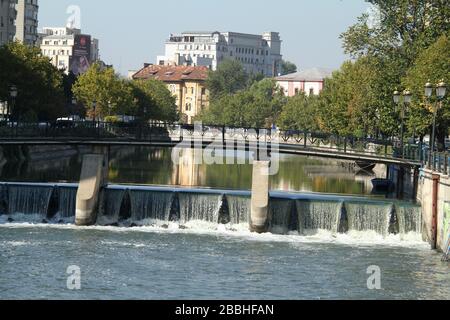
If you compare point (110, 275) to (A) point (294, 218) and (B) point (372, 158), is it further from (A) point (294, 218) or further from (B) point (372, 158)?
(B) point (372, 158)

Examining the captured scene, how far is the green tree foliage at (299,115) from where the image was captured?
528ft

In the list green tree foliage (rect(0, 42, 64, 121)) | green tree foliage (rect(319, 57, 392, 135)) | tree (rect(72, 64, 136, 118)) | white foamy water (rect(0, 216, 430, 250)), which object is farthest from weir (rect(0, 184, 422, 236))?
tree (rect(72, 64, 136, 118))

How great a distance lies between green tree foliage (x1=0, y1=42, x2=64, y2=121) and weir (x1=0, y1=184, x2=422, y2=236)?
36.2 m

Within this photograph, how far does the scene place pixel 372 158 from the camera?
6800cm

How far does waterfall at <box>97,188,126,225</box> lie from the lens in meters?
66.1

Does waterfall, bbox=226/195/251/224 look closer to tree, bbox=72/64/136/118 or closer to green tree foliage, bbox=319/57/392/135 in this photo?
green tree foliage, bbox=319/57/392/135

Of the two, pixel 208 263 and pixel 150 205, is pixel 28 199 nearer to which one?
pixel 150 205

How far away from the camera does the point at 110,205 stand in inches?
2630

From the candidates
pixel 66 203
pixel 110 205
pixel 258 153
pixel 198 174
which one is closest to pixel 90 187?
pixel 110 205

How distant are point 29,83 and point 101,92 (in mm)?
32918

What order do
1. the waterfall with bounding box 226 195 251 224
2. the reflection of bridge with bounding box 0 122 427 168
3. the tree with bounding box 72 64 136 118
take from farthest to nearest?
the tree with bounding box 72 64 136 118, the reflection of bridge with bounding box 0 122 427 168, the waterfall with bounding box 226 195 251 224

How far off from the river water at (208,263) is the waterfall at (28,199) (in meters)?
0.34

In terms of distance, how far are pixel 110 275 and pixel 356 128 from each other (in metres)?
65.7

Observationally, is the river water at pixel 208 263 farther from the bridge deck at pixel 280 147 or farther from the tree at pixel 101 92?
the tree at pixel 101 92
